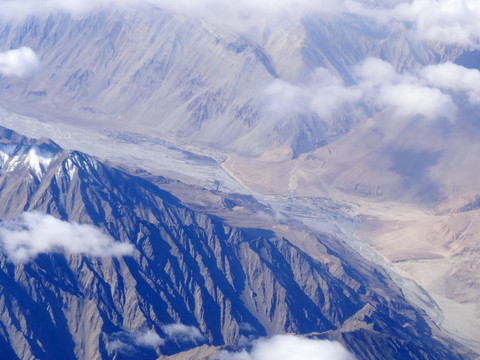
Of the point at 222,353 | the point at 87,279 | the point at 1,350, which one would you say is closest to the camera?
the point at 222,353

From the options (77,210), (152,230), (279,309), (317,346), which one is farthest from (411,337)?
(77,210)

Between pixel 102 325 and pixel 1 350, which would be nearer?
pixel 1 350

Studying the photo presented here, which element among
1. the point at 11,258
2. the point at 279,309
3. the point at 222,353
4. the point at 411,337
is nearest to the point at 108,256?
the point at 11,258

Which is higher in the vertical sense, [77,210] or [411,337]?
[77,210]

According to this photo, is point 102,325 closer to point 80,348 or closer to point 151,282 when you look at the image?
point 80,348

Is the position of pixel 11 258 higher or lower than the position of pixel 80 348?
higher

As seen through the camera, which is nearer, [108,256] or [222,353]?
[222,353]

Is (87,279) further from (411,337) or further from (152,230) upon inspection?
(411,337)

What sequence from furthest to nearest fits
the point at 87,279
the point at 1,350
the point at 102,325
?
the point at 87,279, the point at 102,325, the point at 1,350

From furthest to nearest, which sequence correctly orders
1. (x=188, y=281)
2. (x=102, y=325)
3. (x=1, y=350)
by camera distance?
(x=188, y=281), (x=102, y=325), (x=1, y=350)
